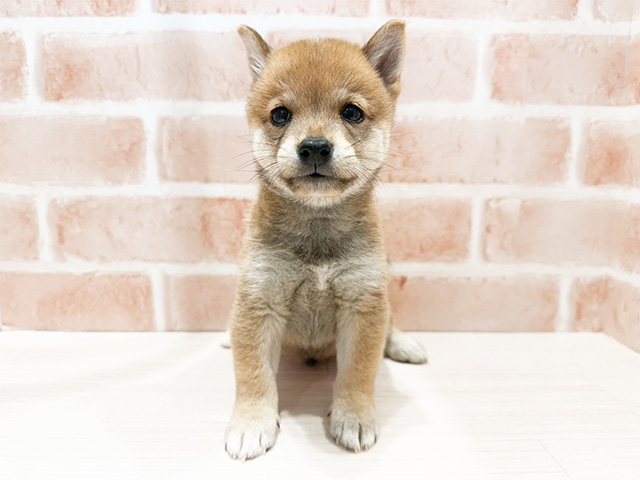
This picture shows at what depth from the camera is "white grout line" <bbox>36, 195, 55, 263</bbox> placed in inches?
64.0

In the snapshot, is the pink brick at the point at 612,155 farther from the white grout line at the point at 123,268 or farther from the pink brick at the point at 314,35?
the white grout line at the point at 123,268

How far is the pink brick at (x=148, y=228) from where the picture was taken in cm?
164

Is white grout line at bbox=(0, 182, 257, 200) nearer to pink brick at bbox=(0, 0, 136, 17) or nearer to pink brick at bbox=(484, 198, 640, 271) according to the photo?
pink brick at bbox=(0, 0, 136, 17)

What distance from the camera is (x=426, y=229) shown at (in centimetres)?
168

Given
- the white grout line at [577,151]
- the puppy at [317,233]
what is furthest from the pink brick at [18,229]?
the white grout line at [577,151]

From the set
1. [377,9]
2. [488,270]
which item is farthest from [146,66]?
[488,270]

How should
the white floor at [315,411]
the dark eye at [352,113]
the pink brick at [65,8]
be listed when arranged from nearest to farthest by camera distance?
the white floor at [315,411] → the dark eye at [352,113] → the pink brick at [65,8]

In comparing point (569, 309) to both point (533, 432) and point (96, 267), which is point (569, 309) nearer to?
point (533, 432)

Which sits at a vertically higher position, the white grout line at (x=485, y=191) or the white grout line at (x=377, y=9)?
the white grout line at (x=377, y=9)

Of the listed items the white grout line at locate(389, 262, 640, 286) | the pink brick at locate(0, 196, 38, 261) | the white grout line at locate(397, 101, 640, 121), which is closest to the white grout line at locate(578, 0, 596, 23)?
the white grout line at locate(397, 101, 640, 121)

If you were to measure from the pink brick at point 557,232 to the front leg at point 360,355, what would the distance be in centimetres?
67

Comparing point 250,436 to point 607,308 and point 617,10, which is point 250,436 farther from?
point 617,10

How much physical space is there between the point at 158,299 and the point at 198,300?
14 cm

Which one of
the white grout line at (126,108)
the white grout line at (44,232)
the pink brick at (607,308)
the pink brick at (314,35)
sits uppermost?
the pink brick at (314,35)
